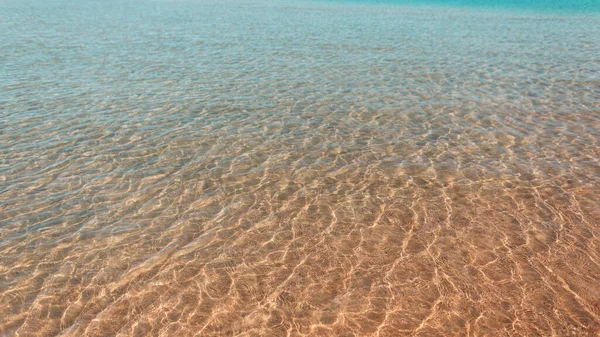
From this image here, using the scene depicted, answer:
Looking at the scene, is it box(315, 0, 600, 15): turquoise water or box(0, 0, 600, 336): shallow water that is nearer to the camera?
box(0, 0, 600, 336): shallow water

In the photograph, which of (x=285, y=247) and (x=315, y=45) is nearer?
(x=285, y=247)

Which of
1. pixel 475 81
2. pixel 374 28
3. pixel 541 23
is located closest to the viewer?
pixel 475 81

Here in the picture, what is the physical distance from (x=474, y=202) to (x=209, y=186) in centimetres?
536

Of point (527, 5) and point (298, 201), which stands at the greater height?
point (298, 201)

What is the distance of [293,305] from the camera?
6070 millimetres

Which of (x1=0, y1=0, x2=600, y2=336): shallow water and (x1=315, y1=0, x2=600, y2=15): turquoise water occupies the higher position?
(x1=0, y1=0, x2=600, y2=336): shallow water

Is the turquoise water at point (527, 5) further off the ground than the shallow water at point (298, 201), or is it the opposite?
the shallow water at point (298, 201)

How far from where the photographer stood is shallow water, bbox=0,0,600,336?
19.6 ft

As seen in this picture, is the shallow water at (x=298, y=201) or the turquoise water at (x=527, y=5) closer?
the shallow water at (x=298, y=201)

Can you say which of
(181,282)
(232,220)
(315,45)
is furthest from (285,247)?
(315,45)

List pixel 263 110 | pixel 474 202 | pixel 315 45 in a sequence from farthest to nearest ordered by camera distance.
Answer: pixel 315 45, pixel 263 110, pixel 474 202

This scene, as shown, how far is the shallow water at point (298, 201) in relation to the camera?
599 cm

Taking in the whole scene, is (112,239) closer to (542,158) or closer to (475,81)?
(542,158)

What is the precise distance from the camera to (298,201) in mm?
8625
